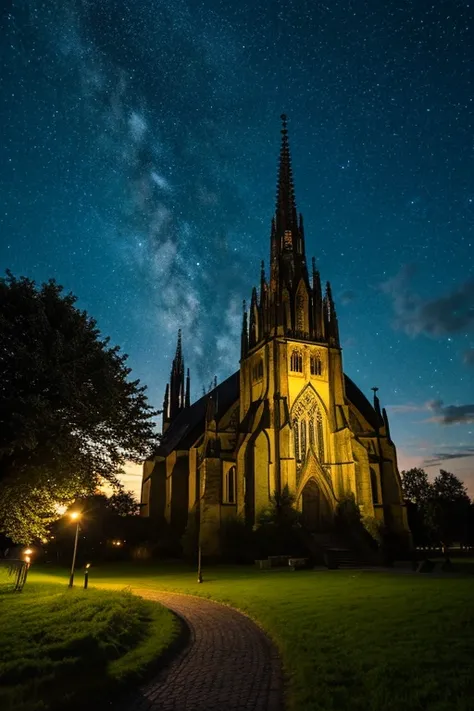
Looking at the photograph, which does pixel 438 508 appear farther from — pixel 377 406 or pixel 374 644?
pixel 374 644

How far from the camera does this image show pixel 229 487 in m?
45.0

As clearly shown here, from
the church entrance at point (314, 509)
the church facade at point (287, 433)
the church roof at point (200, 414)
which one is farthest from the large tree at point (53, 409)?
the church roof at point (200, 414)

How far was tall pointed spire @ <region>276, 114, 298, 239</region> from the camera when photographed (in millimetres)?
59188

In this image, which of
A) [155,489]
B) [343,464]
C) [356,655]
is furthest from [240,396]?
[356,655]

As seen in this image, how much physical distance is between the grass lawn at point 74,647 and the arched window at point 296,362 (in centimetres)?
3613

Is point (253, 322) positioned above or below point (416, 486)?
above

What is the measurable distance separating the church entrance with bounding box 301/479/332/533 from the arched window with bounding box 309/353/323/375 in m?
11.2

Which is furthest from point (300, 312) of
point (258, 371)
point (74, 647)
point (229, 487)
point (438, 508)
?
point (74, 647)

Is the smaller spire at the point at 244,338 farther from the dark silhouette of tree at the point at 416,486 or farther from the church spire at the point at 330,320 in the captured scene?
the dark silhouette of tree at the point at 416,486

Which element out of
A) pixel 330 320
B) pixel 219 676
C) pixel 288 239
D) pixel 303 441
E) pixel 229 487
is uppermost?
pixel 288 239

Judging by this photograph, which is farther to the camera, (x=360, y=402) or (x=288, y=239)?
(x=360, y=402)

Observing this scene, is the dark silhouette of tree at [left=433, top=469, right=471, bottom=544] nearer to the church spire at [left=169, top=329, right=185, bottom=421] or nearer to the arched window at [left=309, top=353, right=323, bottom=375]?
the arched window at [left=309, top=353, right=323, bottom=375]

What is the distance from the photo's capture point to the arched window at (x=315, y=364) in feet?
164

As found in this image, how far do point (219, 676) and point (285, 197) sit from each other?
2322 inches
